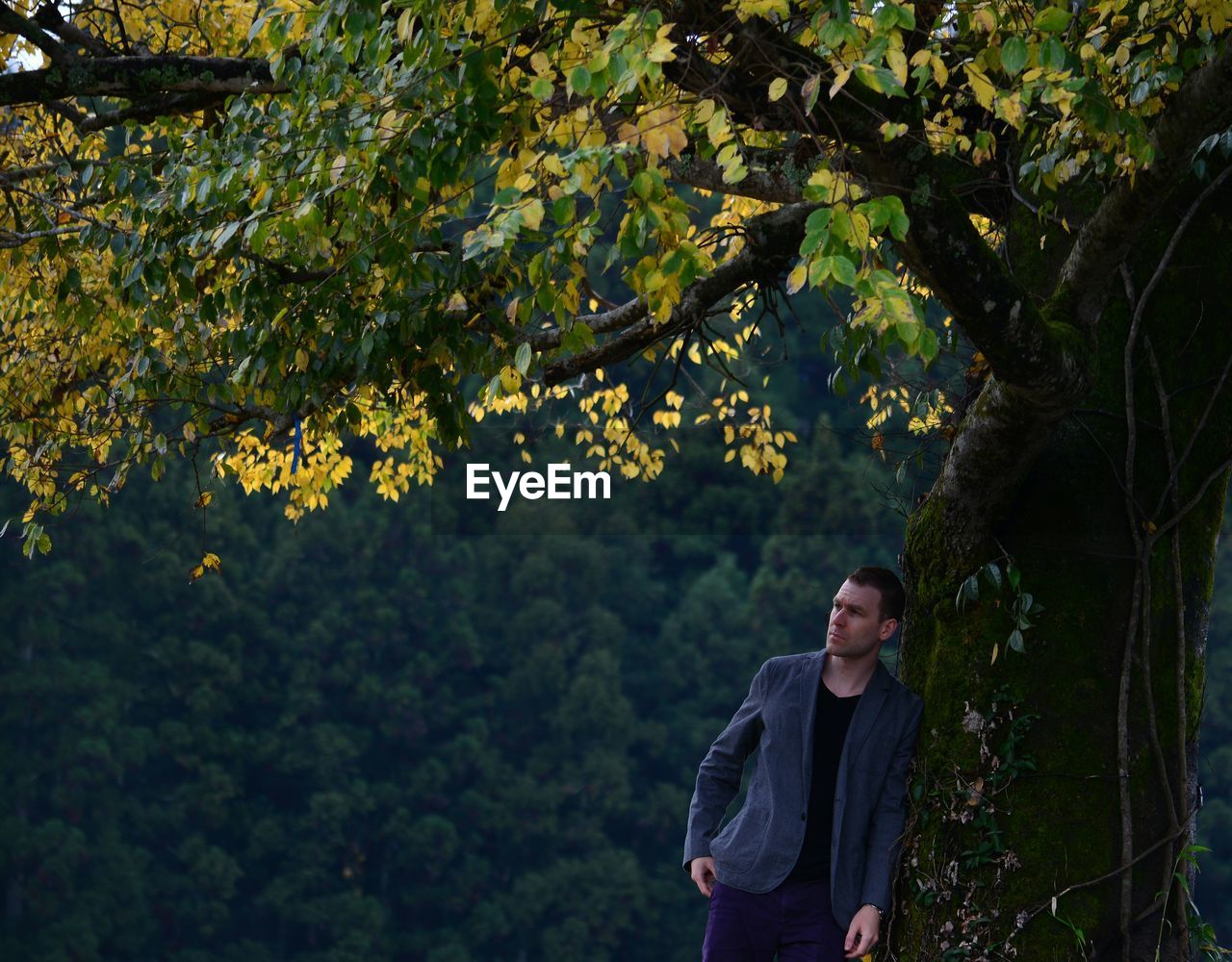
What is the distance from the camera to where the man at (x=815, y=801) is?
11.1 ft

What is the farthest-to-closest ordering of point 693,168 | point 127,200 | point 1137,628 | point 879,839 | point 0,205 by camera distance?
point 0,205
point 693,168
point 127,200
point 1137,628
point 879,839

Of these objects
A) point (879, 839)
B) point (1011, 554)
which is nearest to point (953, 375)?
point (1011, 554)

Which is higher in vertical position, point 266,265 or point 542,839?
point 266,265

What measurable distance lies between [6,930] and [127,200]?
93.8 ft

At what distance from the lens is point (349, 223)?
12.8 ft

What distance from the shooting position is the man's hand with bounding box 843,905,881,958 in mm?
3291

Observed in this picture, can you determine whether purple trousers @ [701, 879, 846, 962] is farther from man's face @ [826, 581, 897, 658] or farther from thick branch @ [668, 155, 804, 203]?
thick branch @ [668, 155, 804, 203]

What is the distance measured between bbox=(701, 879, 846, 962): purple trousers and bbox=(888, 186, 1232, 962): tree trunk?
467 mm

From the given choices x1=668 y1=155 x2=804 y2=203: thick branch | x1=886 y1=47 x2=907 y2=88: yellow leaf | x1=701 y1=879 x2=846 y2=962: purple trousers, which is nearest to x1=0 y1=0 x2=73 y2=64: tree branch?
x1=668 y1=155 x2=804 y2=203: thick branch

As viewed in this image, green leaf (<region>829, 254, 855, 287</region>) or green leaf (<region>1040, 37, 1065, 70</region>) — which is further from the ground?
green leaf (<region>1040, 37, 1065, 70</region>)

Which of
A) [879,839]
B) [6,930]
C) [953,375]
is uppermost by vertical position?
[953,375]

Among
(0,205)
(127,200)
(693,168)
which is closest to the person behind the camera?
(127,200)

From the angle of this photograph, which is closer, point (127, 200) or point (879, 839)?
point (879, 839)

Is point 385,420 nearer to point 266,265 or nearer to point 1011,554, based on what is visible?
point 266,265
